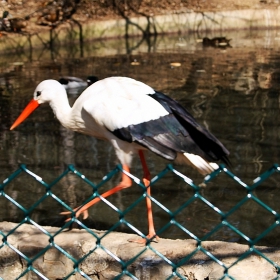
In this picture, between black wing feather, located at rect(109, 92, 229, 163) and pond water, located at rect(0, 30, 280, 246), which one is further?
pond water, located at rect(0, 30, 280, 246)

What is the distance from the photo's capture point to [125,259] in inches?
137

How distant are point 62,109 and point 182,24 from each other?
984cm

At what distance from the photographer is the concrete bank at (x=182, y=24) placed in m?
13.0

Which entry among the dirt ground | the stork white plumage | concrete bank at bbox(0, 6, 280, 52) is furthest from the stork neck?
concrete bank at bbox(0, 6, 280, 52)

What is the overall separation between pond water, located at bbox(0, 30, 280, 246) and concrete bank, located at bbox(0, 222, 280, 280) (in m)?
0.82

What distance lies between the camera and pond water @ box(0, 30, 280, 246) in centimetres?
475

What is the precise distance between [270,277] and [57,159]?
3.06 meters

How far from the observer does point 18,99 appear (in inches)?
327

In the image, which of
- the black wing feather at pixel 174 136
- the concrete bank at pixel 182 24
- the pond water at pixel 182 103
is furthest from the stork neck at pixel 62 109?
the concrete bank at pixel 182 24

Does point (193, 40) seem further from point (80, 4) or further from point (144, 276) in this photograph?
point (144, 276)

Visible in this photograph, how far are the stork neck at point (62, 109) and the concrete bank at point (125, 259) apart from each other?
88 centimetres

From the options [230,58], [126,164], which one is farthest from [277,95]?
[126,164]

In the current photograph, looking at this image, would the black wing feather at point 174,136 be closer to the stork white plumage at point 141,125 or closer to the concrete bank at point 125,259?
the stork white plumage at point 141,125

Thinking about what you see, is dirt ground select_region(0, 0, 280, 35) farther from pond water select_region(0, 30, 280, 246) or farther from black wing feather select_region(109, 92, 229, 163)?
black wing feather select_region(109, 92, 229, 163)
